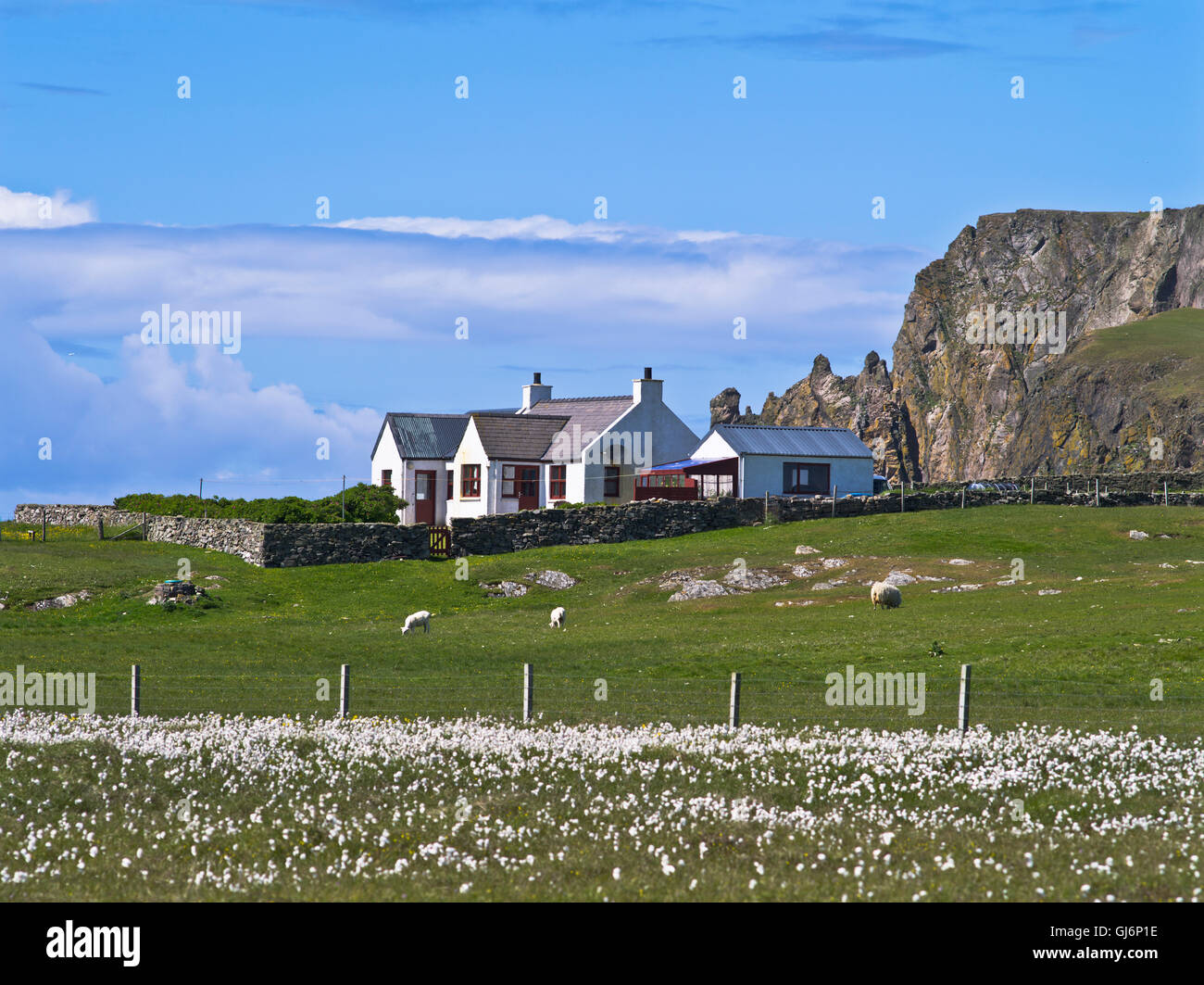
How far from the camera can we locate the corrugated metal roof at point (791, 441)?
7812cm

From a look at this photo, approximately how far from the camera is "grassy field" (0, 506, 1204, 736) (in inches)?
1052

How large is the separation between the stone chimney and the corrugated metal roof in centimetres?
2013

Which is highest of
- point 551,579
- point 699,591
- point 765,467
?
point 765,467

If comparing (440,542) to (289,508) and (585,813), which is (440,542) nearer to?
(289,508)

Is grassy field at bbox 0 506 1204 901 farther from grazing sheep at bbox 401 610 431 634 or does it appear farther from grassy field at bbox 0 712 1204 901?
grazing sheep at bbox 401 610 431 634

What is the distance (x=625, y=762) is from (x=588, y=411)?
65.7 meters

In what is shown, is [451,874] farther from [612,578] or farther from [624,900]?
[612,578]

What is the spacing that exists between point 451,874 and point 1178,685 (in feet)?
61.2

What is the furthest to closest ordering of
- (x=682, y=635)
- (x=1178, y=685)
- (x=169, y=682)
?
(x=682, y=635)
(x=169, y=682)
(x=1178, y=685)

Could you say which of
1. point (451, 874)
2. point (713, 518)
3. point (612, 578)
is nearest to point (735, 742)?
point (451, 874)

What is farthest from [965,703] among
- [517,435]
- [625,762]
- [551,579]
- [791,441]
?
[517,435]

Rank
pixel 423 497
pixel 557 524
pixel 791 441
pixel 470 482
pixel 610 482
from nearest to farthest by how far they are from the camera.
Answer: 1. pixel 557 524
2. pixel 610 482
3. pixel 791 441
4. pixel 470 482
5. pixel 423 497

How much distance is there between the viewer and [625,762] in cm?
2069
